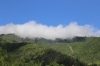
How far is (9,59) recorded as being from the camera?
18025 centimetres

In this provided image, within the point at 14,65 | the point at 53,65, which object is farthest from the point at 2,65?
the point at 53,65

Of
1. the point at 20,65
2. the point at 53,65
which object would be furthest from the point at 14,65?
the point at 53,65

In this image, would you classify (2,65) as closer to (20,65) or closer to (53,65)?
(20,65)

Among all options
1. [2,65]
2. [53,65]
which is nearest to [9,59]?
[53,65]

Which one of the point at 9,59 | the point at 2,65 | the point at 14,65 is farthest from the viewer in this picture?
the point at 9,59

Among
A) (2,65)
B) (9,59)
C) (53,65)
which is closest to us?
(2,65)

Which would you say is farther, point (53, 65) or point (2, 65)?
point (53, 65)

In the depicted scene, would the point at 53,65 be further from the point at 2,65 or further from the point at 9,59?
the point at 2,65

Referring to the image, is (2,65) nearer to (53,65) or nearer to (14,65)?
(14,65)

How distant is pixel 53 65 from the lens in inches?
6560

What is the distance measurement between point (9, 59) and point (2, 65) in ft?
169

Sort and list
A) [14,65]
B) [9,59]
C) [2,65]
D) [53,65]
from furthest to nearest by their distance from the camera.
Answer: [9,59]
[53,65]
[14,65]
[2,65]

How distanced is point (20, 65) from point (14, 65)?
6512mm

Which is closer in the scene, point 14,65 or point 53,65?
point 14,65
